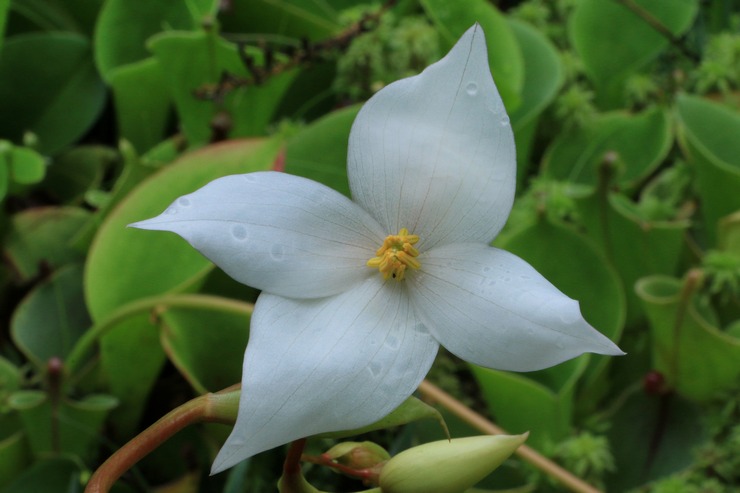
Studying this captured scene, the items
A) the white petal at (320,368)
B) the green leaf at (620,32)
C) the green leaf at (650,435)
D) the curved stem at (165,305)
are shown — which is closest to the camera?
the white petal at (320,368)

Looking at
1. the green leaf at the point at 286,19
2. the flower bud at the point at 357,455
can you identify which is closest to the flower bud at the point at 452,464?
the flower bud at the point at 357,455

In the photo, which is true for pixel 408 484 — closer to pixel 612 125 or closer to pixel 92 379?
pixel 92 379

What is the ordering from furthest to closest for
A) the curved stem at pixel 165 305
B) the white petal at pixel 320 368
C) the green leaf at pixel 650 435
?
1. the green leaf at pixel 650 435
2. the curved stem at pixel 165 305
3. the white petal at pixel 320 368

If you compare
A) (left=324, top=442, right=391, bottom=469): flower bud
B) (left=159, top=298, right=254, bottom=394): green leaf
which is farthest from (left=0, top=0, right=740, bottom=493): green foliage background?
(left=324, top=442, right=391, bottom=469): flower bud

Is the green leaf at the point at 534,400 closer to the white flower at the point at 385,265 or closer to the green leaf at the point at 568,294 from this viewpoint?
the green leaf at the point at 568,294

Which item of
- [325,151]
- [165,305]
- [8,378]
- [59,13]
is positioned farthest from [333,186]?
[59,13]

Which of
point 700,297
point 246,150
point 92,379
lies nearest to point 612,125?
point 700,297

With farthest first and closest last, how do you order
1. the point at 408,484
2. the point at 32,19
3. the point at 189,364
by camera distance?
the point at 32,19, the point at 189,364, the point at 408,484
